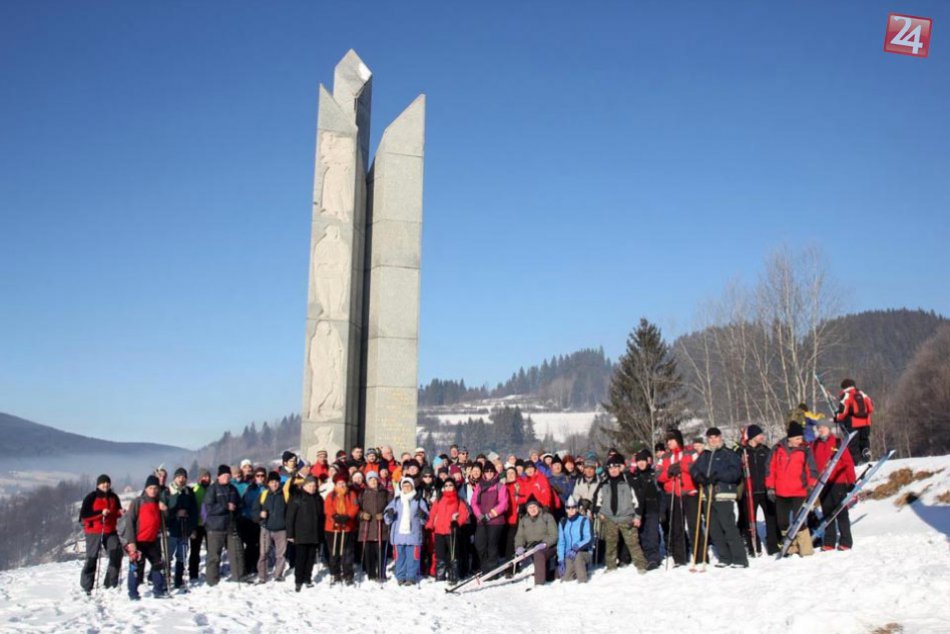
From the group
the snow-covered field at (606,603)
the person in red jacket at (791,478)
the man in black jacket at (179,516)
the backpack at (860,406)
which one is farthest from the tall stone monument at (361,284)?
the backpack at (860,406)

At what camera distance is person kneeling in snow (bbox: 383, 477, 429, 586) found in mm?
10727

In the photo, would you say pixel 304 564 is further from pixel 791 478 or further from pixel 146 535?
pixel 791 478

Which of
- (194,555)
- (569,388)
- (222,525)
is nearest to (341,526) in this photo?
(222,525)

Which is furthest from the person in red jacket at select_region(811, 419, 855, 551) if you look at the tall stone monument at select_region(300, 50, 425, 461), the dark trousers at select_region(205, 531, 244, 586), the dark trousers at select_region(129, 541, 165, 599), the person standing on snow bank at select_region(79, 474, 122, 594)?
the tall stone monument at select_region(300, 50, 425, 461)

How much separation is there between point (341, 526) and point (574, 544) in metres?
3.28

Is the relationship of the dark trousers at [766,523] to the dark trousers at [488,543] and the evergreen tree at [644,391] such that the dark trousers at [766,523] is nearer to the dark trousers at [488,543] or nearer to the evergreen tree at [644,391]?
the dark trousers at [488,543]

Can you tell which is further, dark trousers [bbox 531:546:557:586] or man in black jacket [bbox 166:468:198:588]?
man in black jacket [bbox 166:468:198:588]

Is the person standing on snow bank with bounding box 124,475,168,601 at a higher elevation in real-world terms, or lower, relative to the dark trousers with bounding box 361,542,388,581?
higher

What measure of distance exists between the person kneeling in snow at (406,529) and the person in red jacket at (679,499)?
11.3 ft

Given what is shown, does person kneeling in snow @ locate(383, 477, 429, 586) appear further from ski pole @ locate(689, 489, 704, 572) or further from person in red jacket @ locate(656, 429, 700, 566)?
ski pole @ locate(689, 489, 704, 572)

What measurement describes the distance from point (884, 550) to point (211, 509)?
846 centimetres

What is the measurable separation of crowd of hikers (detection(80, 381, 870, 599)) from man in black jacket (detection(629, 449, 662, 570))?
2 centimetres

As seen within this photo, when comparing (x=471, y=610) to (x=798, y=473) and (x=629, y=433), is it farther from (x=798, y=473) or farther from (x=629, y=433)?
(x=629, y=433)

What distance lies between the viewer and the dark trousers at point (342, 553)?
421 inches
